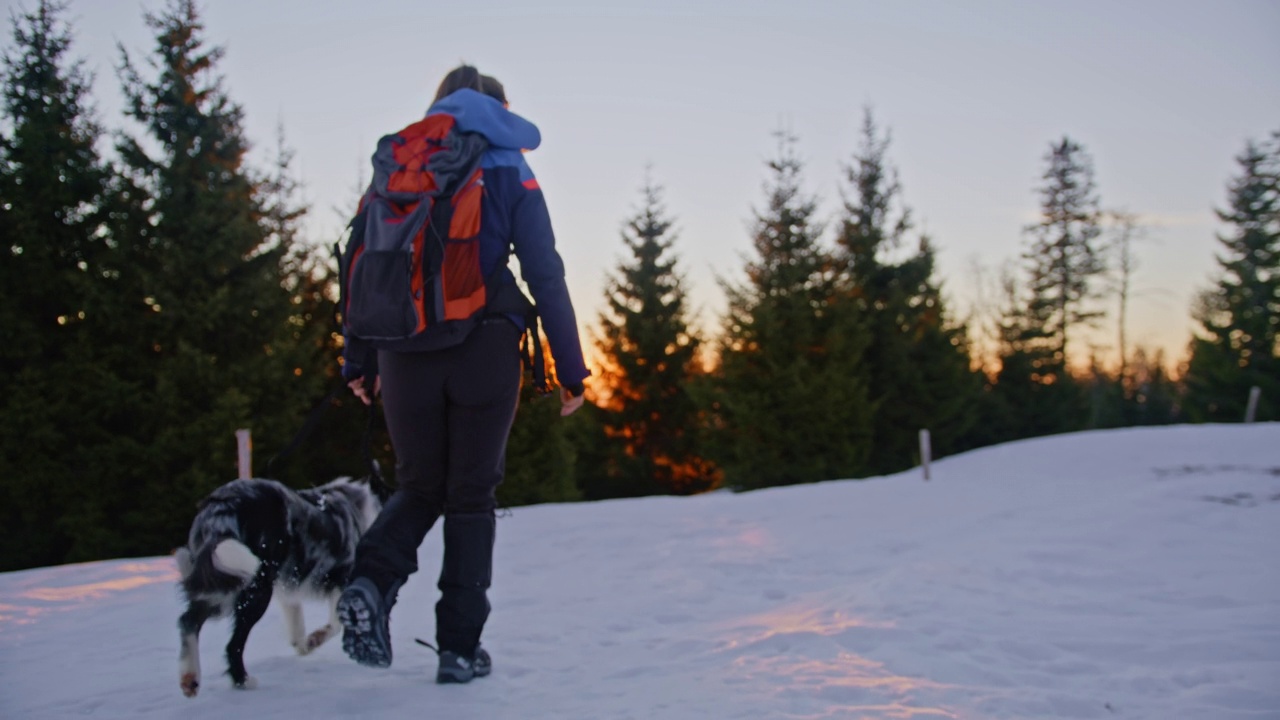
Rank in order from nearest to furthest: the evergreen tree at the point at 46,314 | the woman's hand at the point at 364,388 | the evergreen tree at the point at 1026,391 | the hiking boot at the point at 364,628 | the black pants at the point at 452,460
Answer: the hiking boot at the point at 364,628 < the black pants at the point at 452,460 < the woman's hand at the point at 364,388 < the evergreen tree at the point at 46,314 < the evergreen tree at the point at 1026,391

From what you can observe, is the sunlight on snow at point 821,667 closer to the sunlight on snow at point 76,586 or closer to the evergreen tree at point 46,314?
the sunlight on snow at point 76,586

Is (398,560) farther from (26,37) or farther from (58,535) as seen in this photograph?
(26,37)

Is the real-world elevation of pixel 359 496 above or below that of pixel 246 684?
above

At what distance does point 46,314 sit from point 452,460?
38.6 ft

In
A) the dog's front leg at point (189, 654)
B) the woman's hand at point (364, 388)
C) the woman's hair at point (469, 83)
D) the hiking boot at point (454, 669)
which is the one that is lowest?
the hiking boot at point (454, 669)

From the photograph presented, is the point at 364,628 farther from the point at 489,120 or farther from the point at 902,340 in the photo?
the point at 902,340

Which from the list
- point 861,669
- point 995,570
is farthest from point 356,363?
point 995,570

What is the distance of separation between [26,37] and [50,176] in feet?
7.30

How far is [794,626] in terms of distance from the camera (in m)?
3.57

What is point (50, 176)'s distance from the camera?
11.9m

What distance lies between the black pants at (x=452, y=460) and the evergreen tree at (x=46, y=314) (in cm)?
Answer: 1083

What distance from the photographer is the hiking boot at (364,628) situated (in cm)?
247

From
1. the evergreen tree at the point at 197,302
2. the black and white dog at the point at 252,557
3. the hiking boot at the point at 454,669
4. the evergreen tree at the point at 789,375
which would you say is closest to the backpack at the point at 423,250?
the black and white dog at the point at 252,557

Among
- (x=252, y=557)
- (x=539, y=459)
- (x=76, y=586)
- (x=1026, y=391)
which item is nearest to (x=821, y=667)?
(x=252, y=557)
